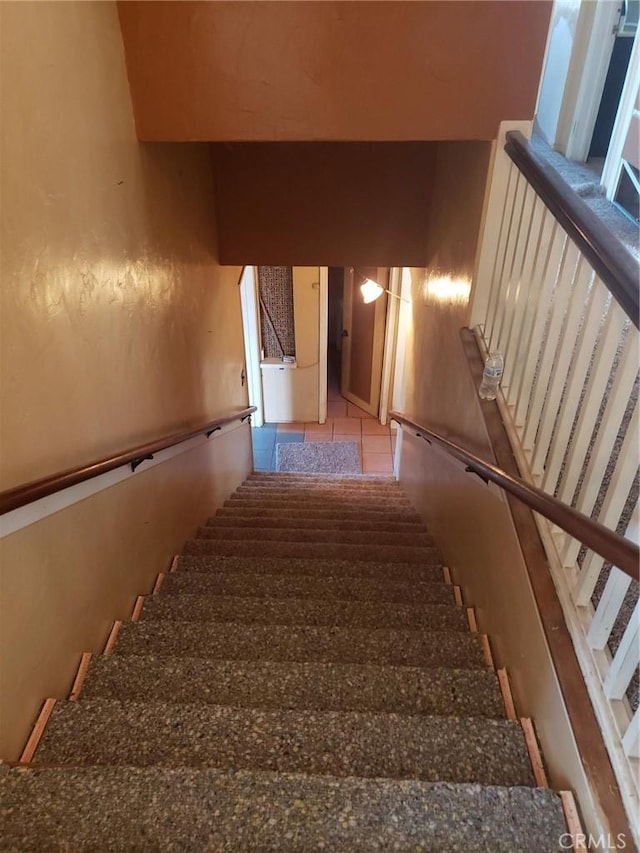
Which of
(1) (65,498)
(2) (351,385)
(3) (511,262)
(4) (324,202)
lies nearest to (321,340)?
(2) (351,385)

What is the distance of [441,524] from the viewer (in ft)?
9.50

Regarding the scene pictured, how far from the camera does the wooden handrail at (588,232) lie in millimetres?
1100

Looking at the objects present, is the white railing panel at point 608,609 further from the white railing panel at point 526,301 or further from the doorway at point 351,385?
the doorway at point 351,385

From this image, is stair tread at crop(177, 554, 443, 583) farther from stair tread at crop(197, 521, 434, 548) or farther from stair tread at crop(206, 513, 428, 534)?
stair tread at crop(206, 513, 428, 534)

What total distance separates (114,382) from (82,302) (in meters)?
0.33

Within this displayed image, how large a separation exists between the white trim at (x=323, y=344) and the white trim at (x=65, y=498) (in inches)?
161

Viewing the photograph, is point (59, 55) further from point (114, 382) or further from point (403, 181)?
point (403, 181)

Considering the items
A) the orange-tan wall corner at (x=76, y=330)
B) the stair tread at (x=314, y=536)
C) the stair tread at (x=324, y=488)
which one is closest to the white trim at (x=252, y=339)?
the stair tread at (x=324, y=488)

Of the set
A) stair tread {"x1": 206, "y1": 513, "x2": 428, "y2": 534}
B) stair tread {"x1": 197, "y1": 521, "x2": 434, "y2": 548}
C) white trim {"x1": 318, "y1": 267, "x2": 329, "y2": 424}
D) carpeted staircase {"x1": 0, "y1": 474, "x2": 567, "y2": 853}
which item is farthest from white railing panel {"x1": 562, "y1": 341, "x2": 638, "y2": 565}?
white trim {"x1": 318, "y1": 267, "x2": 329, "y2": 424}

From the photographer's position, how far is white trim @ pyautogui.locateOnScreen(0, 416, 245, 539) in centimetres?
130

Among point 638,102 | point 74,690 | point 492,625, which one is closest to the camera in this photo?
point 74,690

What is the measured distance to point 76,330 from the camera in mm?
1593

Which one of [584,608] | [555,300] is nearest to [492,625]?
[584,608]

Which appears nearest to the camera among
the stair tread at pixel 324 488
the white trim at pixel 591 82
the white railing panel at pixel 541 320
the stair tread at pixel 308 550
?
the white railing panel at pixel 541 320
